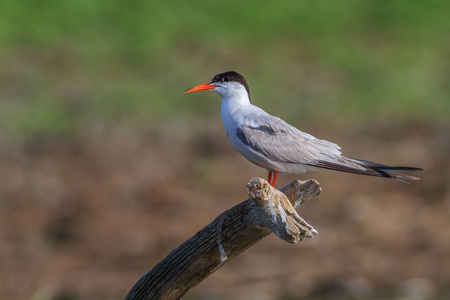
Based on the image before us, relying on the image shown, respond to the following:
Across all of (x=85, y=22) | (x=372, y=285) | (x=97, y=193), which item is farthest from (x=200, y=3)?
(x=372, y=285)

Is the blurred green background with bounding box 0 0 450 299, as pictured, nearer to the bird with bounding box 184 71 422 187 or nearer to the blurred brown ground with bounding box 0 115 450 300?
the blurred brown ground with bounding box 0 115 450 300

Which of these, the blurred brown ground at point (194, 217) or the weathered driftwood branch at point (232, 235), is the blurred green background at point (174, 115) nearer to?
the blurred brown ground at point (194, 217)

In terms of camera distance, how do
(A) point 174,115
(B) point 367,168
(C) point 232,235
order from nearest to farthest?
1. (C) point 232,235
2. (B) point 367,168
3. (A) point 174,115

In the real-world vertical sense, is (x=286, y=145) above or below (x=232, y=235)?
above

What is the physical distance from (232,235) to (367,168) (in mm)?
987

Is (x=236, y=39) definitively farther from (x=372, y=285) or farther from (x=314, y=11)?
(x=372, y=285)

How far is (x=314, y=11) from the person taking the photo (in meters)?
15.5

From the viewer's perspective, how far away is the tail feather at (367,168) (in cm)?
498

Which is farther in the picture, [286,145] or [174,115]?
[174,115]

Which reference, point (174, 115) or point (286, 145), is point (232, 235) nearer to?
point (286, 145)

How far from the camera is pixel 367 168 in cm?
511

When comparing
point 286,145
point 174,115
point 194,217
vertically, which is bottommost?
point 286,145

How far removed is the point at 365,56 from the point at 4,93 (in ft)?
21.0

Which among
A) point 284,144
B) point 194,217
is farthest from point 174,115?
point 284,144
